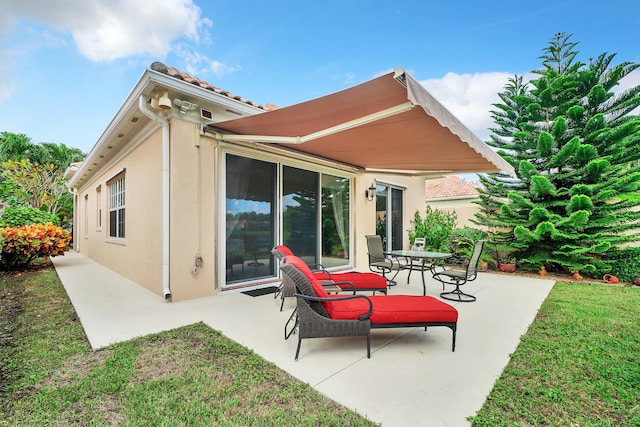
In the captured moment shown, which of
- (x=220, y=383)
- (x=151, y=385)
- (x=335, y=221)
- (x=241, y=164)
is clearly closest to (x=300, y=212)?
(x=335, y=221)

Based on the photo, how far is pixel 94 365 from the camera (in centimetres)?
340

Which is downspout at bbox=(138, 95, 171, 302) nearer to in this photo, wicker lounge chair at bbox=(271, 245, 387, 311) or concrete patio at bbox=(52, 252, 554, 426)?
concrete patio at bbox=(52, 252, 554, 426)

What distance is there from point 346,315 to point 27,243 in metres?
11.1

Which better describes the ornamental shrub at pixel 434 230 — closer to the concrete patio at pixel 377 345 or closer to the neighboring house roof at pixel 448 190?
the concrete patio at pixel 377 345

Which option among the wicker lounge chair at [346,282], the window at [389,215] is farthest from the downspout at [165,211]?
the window at [389,215]

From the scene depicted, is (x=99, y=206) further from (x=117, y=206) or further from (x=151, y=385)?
(x=151, y=385)

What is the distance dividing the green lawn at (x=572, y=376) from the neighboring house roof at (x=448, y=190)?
Result: 1395 centimetres

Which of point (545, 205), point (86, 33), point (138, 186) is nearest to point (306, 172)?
point (138, 186)

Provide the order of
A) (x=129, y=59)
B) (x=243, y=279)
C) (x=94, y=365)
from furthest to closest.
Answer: (x=129, y=59), (x=243, y=279), (x=94, y=365)

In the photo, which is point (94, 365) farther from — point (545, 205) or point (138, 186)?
point (545, 205)

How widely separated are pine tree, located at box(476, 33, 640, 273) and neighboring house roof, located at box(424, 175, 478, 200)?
7172 millimetres

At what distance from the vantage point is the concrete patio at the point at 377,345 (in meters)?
2.76

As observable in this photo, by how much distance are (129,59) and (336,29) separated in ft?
28.5

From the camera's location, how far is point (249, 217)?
725cm
